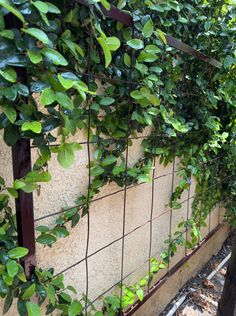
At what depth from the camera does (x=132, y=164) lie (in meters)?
1.63

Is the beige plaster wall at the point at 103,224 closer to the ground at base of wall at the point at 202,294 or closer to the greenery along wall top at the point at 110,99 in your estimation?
the greenery along wall top at the point at 110,99

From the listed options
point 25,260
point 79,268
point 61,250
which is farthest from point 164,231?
point 25,260

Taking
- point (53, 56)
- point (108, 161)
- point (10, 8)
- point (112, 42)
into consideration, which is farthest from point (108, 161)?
point (10, 8)

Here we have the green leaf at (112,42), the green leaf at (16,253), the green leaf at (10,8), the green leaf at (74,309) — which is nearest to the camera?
the green leaf at (10,8)

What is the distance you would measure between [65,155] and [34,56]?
29 cm

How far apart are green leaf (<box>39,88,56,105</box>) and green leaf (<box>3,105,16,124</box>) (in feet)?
0.26

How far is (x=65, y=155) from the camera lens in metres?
0.89

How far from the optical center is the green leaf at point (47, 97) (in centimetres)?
76

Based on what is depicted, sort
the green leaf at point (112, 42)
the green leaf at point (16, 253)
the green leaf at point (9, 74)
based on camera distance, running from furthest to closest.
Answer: the green leaf at point (112, 42) → the green leaf at point (16, 253) → the green leaf at point (9, 74)

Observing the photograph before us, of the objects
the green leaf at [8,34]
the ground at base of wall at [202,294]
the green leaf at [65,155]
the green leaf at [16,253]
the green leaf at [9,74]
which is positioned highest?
the green leaf at [8,34]

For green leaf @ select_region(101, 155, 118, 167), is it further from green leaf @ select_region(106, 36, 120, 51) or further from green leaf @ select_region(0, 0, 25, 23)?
green leaf @ select_region(0, 0, 25, 23)

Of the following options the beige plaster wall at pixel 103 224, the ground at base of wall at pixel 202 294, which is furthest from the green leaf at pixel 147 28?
the ground at base of wall at pixel 202 294

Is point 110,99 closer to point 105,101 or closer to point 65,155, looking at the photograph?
point 105,101

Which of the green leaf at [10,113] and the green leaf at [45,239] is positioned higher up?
the green leaf at [10,113]
